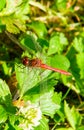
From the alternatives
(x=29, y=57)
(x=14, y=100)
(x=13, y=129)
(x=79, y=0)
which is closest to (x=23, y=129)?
(x=13, y=129)

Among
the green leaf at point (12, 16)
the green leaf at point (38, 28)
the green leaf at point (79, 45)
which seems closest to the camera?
the green leaf at point (12, 16)

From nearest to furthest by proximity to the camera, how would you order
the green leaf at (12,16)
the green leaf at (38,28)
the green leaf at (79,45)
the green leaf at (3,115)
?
the green leaf at (3,115) < the green leaf at (12,16) < the green leaf at (79,45) < the green leaf at (38,28)

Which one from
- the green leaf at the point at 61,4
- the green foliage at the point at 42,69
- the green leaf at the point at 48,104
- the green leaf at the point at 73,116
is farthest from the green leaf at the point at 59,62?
the green leaf at the point at 61,4

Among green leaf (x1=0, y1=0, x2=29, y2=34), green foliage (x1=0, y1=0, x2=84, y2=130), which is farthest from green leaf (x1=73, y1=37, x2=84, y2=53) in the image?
green leaf (x1=0, y1=0, x2=29, y2=34)

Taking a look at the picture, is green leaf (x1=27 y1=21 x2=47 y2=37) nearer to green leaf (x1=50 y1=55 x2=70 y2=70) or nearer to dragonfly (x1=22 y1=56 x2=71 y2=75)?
green leaf (x1=50 y1=55 x2=70 y2=70)

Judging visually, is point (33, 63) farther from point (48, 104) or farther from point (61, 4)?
point (61, 4)

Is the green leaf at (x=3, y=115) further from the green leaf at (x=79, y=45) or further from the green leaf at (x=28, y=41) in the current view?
the green leaf at (x=79, y=45)

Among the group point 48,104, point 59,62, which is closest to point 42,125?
point 48,104

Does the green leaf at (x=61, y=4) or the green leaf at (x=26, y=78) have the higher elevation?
the green leaf at (x=61, y=4)

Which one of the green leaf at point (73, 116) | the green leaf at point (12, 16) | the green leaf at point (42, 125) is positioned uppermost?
the green leaf at point (12, 16)
